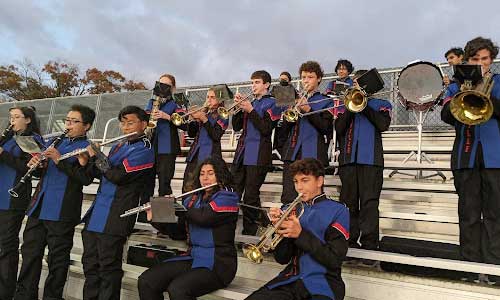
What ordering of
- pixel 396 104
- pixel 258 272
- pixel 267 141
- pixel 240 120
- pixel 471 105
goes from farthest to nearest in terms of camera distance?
pixel 396 104 < pixel 240 120 < pixel 267 141 < pixel 258 272 < pixel 471 105

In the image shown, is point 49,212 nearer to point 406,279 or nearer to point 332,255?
point 332,255

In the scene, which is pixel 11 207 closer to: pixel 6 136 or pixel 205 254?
pixel 6 136

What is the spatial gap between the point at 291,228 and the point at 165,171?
2.58m

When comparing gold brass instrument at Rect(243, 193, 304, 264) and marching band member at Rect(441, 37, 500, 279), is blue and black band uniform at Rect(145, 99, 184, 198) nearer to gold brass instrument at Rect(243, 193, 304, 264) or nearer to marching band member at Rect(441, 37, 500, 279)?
gold brass instrument at Rect(243, 193, 304, 264)

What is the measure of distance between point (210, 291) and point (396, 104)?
5.50 m

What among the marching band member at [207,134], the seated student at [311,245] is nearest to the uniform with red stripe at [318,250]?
the seated student at [311,245]

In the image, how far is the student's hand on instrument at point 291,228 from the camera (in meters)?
2.79

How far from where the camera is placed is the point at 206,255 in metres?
3.46

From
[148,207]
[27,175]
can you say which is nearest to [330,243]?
[148,207]

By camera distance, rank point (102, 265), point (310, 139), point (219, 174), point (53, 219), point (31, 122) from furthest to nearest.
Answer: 1. point (31, 122)
2. point (310, 139)
3. point (53, 219)
4. point (102, 265)
5. point (219, 174)

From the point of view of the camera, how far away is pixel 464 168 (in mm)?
3377

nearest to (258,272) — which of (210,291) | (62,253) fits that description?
(210,291)

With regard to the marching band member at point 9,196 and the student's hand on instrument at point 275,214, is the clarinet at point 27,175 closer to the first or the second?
the marching band member at point 9,196

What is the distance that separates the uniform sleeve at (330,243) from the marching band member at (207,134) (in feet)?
7.17
